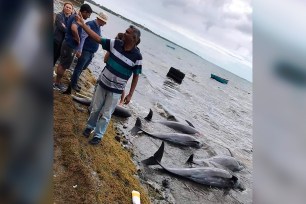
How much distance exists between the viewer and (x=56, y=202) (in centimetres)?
470

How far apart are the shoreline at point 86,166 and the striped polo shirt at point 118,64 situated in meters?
1.37

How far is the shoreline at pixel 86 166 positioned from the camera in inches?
210

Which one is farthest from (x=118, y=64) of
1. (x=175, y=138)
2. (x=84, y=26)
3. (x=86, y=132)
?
(x=175, y=138)

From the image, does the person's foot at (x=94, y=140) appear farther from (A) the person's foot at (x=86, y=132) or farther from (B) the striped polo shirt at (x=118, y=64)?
(B) the striped polo shirt at (x=118, y=64)

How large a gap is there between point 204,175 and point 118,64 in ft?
17.4

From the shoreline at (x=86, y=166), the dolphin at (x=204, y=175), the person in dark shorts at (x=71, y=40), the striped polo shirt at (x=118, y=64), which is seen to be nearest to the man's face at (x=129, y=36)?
the striped polo shirt at (x=118, y=64)

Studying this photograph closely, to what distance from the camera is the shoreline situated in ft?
17.5

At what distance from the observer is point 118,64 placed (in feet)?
20.6

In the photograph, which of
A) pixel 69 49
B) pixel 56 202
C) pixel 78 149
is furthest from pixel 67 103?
pixel 56 202

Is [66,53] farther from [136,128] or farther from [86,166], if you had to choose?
[86,166]
